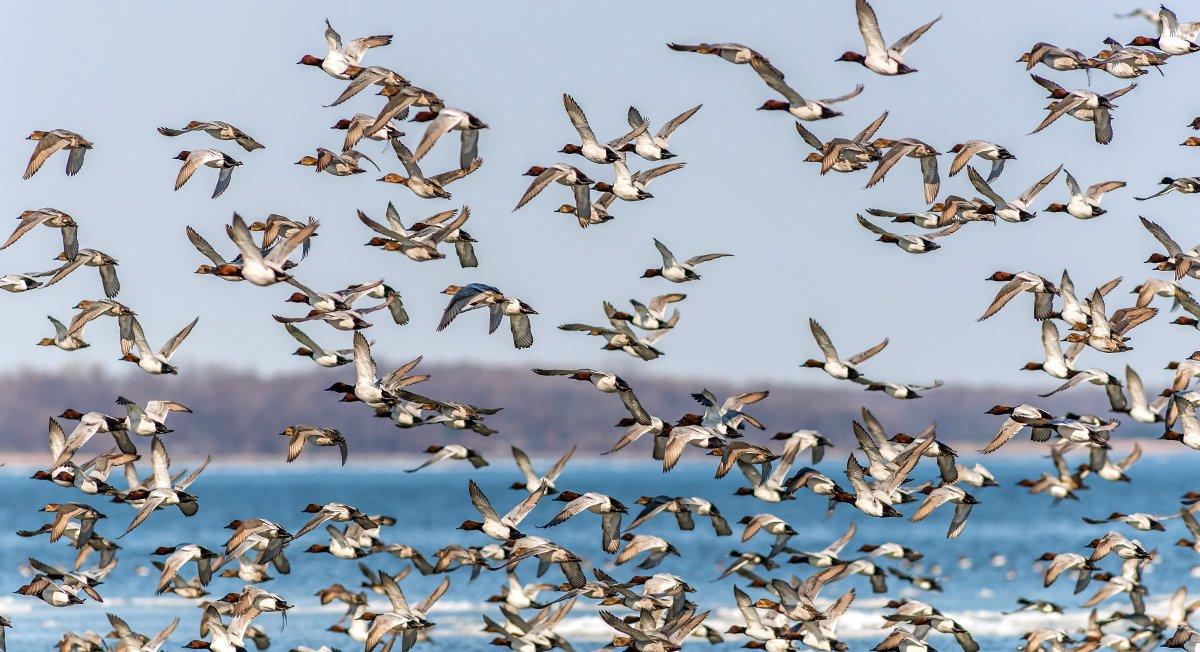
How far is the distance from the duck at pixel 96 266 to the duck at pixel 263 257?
469cm

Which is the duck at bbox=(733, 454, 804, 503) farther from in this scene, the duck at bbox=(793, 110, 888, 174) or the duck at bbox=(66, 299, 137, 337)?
the duck at bbox=(66, 299, 137, 337)

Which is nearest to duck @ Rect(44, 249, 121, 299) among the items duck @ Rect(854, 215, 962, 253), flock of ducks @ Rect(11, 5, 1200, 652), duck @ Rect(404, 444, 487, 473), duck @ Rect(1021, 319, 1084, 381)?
flock of ducks @ Rect(11, 5, 1200, 652)

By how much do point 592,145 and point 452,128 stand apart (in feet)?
7.60

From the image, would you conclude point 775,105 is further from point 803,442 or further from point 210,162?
point 210,162

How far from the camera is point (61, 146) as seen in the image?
27.6 m

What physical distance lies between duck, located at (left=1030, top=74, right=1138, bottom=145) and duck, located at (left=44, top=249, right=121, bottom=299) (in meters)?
15.2

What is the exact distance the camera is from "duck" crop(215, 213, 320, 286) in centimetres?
2345

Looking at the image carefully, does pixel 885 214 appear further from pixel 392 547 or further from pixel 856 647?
pixel 856 647

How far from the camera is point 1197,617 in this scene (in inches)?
1678

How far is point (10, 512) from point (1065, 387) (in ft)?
380

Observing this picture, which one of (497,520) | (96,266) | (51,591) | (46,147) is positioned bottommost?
(51,591)

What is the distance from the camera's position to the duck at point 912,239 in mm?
27266

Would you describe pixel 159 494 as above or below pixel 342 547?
above

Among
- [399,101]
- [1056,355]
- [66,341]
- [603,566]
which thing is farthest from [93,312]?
[603,566]
